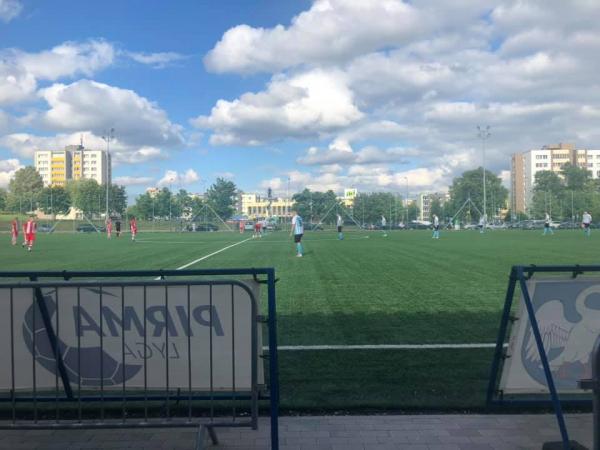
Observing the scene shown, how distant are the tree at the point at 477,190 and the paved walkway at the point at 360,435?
108m

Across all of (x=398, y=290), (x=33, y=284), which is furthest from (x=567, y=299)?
(x=398, y=290)

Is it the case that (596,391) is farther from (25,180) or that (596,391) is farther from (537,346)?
(25,180)

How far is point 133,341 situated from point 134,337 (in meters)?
0.03

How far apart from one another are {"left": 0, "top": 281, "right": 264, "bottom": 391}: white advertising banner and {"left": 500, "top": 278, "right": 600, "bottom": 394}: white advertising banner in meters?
2.13

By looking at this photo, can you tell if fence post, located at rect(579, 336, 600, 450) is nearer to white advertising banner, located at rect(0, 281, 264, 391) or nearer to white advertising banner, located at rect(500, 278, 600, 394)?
white advertising banner, located at rect(500, 278, 600, 394)

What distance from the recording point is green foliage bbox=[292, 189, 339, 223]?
78.2 m

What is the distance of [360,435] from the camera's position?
4371 millimetres

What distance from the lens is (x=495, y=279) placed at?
14078 millimetres

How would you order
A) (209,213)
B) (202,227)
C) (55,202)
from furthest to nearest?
(55,202), (209,213), (202,227)

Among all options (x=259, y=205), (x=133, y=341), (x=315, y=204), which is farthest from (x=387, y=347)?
(x=259, y=205)

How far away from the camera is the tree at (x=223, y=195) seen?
92.9 m

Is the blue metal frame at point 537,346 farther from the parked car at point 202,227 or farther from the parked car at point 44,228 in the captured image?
the parked car at point 44,228

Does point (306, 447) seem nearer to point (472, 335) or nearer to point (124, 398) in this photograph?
point (124, 398)

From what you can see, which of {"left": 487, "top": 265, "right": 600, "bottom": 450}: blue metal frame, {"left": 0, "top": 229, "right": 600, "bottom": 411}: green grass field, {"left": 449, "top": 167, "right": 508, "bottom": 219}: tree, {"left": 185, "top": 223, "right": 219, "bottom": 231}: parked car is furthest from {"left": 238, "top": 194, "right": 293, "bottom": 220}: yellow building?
{"left": 487, "top": 265, "right": 600, "bottom": 450}: blue metal frame
